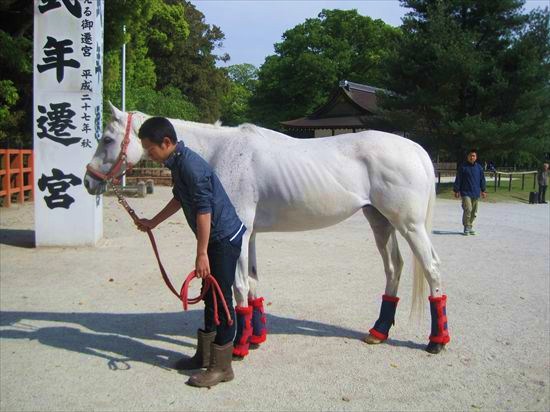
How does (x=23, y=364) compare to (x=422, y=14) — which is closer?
(x=23, y=364)

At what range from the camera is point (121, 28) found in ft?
47.1

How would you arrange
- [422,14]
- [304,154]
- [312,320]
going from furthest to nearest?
[422,14] < [312,320] < [304,154]

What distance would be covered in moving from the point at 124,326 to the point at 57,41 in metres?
5.63

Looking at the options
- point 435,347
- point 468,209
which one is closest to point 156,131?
point 435,347

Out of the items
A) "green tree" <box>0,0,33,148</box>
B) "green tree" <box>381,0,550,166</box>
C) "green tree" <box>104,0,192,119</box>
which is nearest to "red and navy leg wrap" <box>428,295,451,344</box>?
"green tree" <box>0,0,33,148</box>

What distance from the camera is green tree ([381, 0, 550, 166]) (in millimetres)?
21031

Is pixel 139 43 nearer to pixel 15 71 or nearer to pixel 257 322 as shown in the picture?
pixel 15 71

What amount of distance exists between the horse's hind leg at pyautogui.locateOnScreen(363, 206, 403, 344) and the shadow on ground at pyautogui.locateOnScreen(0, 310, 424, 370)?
0.16 meters

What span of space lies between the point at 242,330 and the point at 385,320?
1335mm

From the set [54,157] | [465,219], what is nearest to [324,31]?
[465,219]

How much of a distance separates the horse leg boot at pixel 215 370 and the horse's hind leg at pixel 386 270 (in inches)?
56.3

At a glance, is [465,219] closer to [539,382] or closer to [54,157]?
[539,382]

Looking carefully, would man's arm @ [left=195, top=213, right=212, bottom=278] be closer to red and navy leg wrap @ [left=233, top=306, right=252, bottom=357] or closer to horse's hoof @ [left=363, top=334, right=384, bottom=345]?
red and navy leg wrap @ [left=233, top=306, right=252, bottom=357]

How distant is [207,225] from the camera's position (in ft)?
11.1
